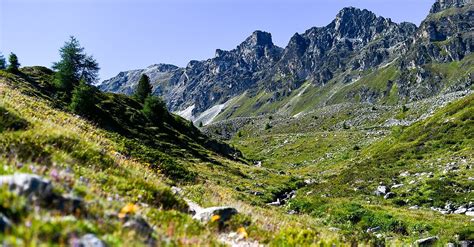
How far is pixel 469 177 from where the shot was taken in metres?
31.1

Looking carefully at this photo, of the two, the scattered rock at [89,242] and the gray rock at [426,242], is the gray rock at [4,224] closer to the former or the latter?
the scattered rock at [89,242]

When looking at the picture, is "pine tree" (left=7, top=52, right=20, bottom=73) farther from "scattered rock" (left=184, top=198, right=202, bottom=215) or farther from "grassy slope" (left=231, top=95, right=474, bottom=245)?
"scattered rock" (left=184, top=198, right=202, bottom=215)

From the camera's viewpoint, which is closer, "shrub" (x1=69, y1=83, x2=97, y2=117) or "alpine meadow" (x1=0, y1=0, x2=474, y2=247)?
"alpine meadow" (x1=0, y1=0, x2=474, y2=247)

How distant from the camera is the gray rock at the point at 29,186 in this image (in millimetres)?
5219

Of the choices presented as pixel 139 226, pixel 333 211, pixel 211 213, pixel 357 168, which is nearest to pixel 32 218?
pixel 139 226

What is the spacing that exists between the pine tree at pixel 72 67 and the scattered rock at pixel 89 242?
188 feet

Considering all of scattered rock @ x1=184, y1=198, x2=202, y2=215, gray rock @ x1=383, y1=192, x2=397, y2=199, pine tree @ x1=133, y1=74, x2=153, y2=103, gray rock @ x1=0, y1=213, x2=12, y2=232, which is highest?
pine tree @ x1=133, y1=74, x2=153, y2=103

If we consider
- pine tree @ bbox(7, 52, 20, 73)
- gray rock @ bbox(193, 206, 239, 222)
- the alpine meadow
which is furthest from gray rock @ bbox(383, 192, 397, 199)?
pine tree @ bbox(7, 52, 20, 73)

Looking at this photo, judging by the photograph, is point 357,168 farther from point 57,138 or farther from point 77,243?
point 77,243

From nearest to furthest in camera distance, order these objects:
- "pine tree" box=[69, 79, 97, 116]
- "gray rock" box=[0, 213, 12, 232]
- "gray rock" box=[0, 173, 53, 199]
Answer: "gray rock" box=[0, 213, 12, 232]
"gray rock" box=[0, 173, 53, 199]
"pine tree" box=[69, 79, 97, 116]

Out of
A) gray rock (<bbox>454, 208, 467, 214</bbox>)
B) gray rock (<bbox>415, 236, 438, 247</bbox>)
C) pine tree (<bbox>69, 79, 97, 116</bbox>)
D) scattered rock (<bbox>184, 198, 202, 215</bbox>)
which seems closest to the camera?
scattered rock (<bbox>184, 198, 202, 215</bbox>)

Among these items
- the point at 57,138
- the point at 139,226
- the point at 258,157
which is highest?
the point at 57,138

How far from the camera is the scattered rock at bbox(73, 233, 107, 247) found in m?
4.34

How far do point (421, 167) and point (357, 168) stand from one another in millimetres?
9362
